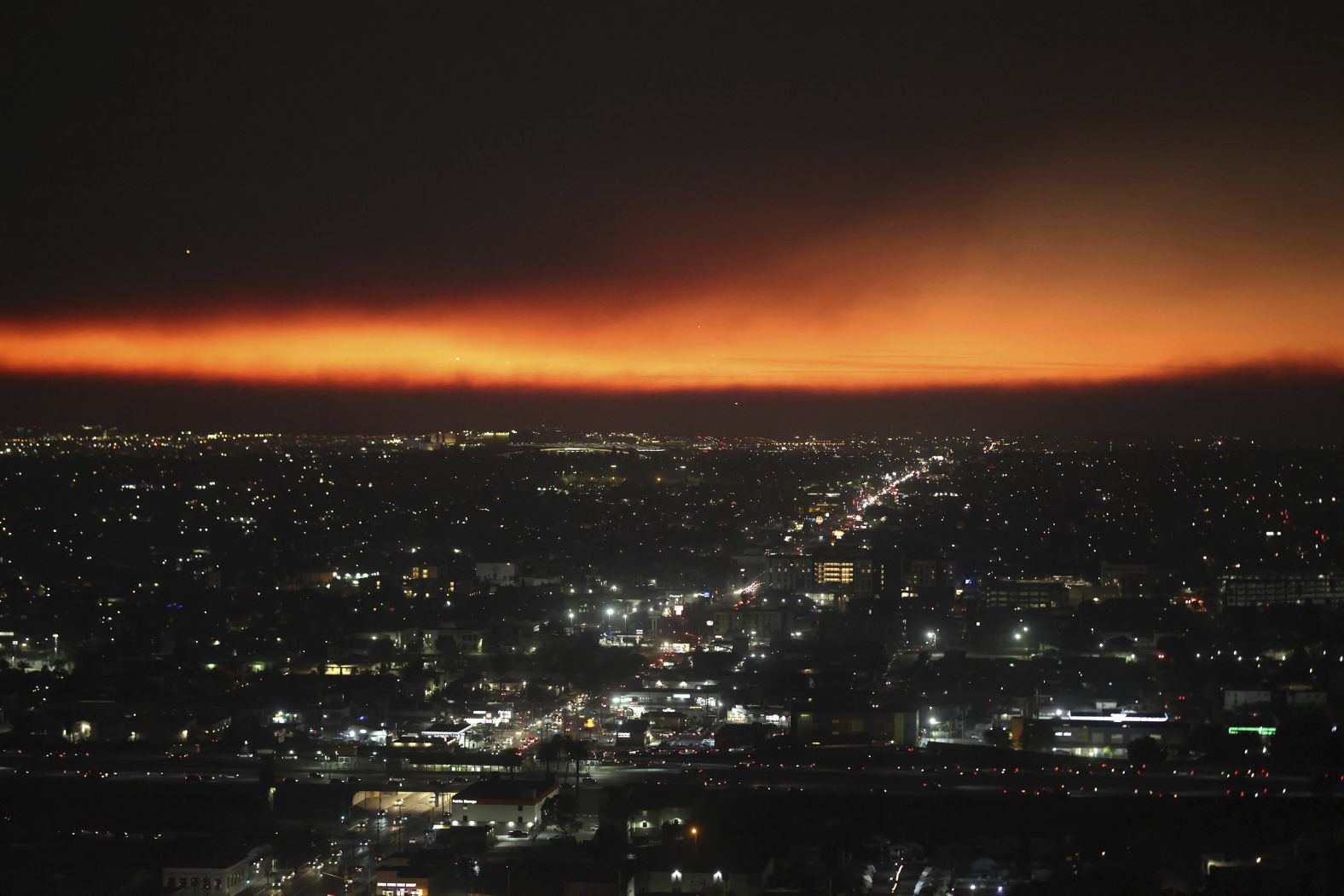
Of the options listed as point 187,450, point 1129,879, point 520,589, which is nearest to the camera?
point 1129,879

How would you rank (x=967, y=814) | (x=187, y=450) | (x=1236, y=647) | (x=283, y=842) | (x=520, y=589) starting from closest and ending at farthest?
(x=283, y=842)
(x=967, y=814)
(x=1236, y=647)
(x=520, y=589)
(x=187, y=450)

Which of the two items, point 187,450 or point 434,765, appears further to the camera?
point 187,450

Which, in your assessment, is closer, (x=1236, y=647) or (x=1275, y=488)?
(x=1236, y=647)

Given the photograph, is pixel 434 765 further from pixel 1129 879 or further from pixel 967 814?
pixel 1129 879

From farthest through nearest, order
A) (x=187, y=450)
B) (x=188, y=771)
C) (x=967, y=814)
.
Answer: (x=187, y=450)
(x=188, y=771)
(x=967, y=814)

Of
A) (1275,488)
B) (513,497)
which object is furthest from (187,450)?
(1275,488)

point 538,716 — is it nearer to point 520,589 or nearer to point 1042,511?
point 520,589

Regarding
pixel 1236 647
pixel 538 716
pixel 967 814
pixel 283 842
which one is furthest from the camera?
pixel 1236 647

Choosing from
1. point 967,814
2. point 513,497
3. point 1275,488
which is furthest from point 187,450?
point 967,814
